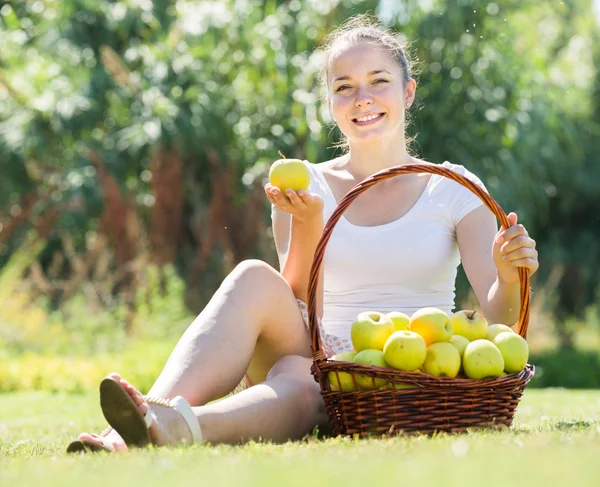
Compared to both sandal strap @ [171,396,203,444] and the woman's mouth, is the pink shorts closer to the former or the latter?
sandal strap @ [171,396,203,444]

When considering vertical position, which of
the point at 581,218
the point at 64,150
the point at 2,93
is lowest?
the point at 581,218

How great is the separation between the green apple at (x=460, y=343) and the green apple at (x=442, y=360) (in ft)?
0.16

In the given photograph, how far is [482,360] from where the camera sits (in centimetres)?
266

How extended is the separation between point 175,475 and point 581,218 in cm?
1101

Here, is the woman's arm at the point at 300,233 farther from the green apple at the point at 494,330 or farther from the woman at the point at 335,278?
the green apple at the point at 494,330

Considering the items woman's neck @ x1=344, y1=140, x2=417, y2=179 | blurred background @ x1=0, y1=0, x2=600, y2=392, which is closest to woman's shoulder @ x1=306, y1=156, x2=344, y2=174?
woman's neck @ x1=344, y1=140, x2=417, y2=179

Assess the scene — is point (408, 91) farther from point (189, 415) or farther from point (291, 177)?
point (189, 415)

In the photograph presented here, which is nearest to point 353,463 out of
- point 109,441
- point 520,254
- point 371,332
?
point 371,332

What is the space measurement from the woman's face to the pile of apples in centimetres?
96

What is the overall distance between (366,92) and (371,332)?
111 centimetres

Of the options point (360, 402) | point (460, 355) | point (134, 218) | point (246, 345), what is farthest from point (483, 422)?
point (134, 218)

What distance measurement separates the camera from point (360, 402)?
267 centimetres

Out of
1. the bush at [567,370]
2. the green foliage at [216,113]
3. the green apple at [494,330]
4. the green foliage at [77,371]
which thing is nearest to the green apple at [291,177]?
the green apple at [494,330]

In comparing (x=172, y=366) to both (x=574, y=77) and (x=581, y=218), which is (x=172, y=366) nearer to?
(x=581, y=218)
